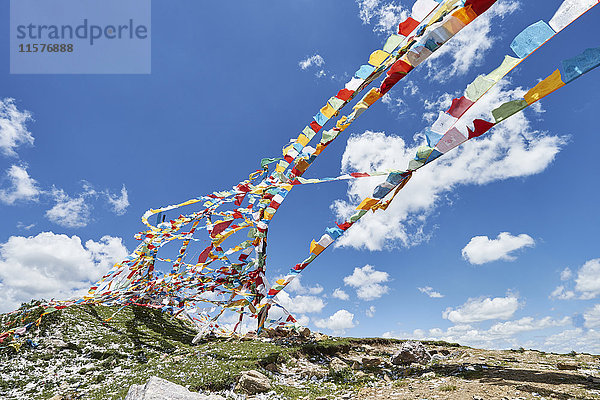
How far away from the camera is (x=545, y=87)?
939 cm

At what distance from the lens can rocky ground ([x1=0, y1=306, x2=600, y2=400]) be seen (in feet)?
34.0

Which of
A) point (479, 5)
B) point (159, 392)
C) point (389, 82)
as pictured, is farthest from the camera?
point (389, 82)

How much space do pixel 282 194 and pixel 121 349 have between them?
574 inches

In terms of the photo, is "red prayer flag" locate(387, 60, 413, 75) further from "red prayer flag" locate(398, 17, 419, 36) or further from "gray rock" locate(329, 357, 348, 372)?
"gray rock" locate(329, 357, 348, 372)

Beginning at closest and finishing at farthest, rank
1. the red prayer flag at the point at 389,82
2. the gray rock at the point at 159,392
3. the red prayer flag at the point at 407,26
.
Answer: the gray rock at the point at 159,392
the red prayer flag at the point at 407,26
the red prayer flag at the point at 389,82

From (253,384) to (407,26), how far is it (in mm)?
17135

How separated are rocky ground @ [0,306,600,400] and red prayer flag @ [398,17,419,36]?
1481 cm

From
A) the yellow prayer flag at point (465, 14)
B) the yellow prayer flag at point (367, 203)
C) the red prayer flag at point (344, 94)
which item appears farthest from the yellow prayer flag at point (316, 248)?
the yellow prayer flag at point (465, 14)

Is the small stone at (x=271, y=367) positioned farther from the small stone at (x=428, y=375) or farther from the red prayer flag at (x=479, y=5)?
the red prayer flag at (x=479, y=5)

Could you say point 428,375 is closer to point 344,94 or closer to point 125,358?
point 344,94

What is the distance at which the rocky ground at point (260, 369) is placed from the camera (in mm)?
10352

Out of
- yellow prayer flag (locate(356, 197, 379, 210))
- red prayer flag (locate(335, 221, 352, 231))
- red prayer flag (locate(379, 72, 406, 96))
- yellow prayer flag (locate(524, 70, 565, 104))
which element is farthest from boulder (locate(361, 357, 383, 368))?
red prayer flag (locate(379, 72, 406, 96))

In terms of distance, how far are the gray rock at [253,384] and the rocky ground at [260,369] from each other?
35 mm

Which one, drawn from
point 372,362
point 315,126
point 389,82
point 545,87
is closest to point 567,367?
point 372,362
